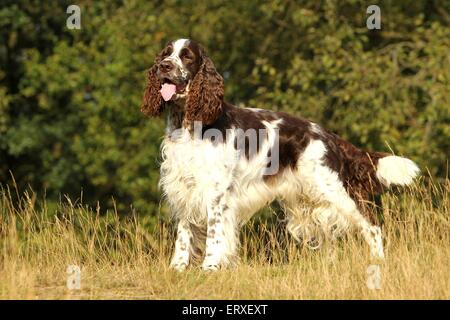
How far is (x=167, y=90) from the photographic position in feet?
21.6

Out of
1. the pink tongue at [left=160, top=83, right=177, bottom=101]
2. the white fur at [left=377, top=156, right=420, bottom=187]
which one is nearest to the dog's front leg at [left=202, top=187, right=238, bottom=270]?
the pink tongue at [left=160, top=83, right=177, bottom=101]

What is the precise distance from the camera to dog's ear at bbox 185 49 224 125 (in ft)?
21.2

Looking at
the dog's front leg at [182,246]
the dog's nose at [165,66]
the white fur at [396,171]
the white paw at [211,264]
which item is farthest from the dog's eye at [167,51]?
the white fur at [396,171]

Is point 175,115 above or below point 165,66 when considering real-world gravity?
below

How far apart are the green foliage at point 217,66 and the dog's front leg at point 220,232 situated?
483cm

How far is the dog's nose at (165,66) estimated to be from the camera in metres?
6.44

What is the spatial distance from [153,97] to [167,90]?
0.25 m

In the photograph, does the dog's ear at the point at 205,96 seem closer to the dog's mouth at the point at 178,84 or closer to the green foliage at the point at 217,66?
the dog's mouth at the point at 178,84

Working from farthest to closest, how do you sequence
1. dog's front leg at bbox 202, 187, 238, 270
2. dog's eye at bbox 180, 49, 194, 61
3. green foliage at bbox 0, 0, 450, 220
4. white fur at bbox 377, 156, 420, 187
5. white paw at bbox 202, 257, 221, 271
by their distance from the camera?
1. green foliage at bbox 0, 0, 450, 220
2. white fur at bbox 377, 156, 420, 187
3. dog's eye at bbox 180, 49, 194, 61
4. dog's front leg at bbox 202, 187, 238, 270
5. white paw at bbox 202, 257, 221, 271

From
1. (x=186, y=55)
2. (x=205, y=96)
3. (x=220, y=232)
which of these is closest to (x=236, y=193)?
(x=220, y=232)

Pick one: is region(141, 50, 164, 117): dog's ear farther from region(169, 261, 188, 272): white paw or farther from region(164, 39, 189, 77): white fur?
region(169, 261, 188, 272): white paw

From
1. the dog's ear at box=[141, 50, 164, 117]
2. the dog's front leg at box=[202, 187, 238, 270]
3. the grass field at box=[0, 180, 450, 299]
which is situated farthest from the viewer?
the dog's ear at box=[141, 50, 164, 117]

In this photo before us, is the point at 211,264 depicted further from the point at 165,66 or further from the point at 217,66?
the point at 217,66

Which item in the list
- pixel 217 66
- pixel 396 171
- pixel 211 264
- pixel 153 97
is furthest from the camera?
pixel 217 66
